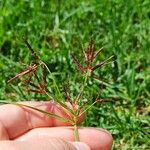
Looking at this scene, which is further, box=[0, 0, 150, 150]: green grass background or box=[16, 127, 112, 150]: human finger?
box=[0, 0, 150, 150]: green grass background

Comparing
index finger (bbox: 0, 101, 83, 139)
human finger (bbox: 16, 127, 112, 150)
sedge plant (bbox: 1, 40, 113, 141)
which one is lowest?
human finger (bbox: 16, 127, 112, 150)

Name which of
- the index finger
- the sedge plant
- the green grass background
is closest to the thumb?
the sedge plant

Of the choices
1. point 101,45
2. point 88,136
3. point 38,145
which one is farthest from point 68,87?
point 101,45

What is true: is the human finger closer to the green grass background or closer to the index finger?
the index finger

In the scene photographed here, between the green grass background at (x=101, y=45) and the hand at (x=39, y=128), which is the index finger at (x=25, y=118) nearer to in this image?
the hand at (x=39, y=128)

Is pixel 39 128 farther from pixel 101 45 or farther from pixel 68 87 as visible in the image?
pixel 101 45

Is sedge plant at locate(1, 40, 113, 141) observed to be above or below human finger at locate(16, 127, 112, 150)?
above
